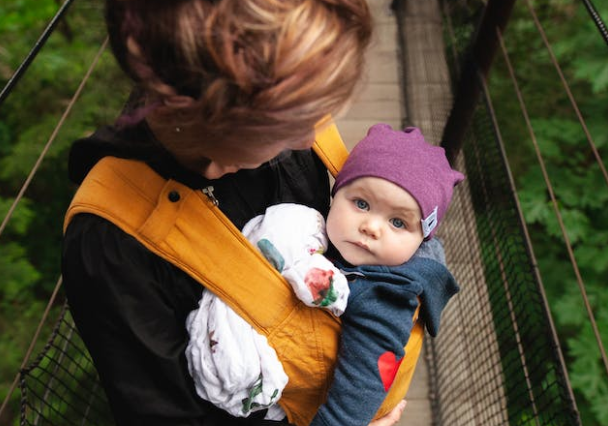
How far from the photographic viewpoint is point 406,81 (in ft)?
8.40

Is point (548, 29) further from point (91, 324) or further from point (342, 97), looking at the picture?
point (91, 324)

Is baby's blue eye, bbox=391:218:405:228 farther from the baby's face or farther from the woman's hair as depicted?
the woman's hair

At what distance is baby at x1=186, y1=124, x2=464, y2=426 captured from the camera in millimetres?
762

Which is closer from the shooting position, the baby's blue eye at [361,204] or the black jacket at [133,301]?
the black jacket at [133,301]

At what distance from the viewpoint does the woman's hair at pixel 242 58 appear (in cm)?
51

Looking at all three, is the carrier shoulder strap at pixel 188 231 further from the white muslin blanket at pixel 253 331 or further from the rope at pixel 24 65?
the rope at pixel 24 65

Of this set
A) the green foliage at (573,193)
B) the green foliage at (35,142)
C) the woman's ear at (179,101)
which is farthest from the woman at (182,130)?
the green foliage at (573,193)

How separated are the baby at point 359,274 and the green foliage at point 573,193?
0.98 metres

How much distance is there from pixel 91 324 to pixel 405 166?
1.71 ft

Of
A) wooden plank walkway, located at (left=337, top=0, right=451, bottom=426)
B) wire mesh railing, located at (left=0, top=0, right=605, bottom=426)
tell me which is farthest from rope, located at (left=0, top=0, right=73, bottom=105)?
wooden plank walkway, located at (left=337, top=0, right=451, bottom=426)

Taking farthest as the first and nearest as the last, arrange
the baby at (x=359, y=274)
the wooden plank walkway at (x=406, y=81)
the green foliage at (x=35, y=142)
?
the wooden plank walkway at (x=406, y=81), the green foliage at (x=35, y=142), the baby at (x=359, y=274)

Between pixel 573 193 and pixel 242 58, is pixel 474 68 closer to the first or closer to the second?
pixel 573 193

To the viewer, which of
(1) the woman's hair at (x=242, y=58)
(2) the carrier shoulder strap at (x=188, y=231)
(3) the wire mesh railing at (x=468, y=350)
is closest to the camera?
(1) the woman's hair at (x=242, y=58)

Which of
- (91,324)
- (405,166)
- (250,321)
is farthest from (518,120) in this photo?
(91,324)
